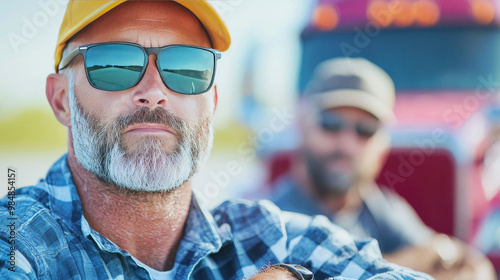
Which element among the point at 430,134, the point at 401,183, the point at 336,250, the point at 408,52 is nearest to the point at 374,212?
the point at 401,183

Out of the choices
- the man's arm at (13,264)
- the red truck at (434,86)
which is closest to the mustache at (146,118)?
the man's arm at (13,264)

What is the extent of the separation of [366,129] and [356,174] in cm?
27

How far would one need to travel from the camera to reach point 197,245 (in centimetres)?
184

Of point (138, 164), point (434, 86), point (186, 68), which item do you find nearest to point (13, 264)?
point (138, 164)

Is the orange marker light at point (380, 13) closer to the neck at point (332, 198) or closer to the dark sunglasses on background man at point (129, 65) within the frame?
the neck at point (332, 198)

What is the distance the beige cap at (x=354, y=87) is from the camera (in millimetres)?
3955

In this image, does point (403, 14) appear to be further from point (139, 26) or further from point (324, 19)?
point (139, 26)

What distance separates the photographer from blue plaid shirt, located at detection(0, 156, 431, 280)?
1559mm

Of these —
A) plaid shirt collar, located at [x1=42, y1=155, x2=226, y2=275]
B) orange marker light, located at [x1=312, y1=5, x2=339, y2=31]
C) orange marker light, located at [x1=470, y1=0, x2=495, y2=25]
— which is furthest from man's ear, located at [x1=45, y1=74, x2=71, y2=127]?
orange marker light, located at [x1=470, y1=0, x2=495, y2=25]

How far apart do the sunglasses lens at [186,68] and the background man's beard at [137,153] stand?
9 cm

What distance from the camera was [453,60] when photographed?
440cm

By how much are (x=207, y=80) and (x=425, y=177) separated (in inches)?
105

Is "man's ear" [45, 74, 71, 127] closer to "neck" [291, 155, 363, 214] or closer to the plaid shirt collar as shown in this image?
the plaid shirt collar

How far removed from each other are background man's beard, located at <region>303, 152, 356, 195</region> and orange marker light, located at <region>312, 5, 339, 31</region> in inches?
37.2
